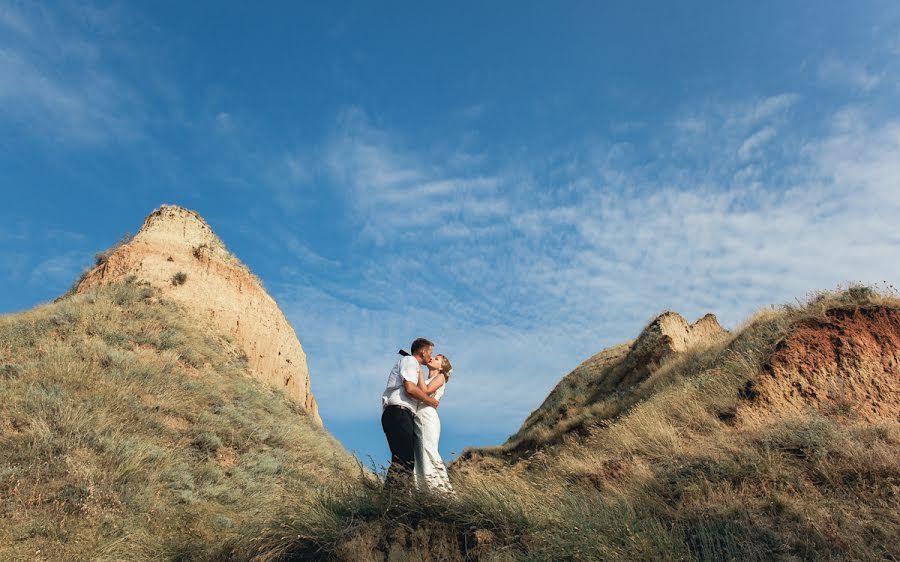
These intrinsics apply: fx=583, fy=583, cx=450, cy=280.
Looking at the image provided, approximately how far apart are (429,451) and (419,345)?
1254 millimetres

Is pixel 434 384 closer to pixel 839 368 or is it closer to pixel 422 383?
pixel 422 383

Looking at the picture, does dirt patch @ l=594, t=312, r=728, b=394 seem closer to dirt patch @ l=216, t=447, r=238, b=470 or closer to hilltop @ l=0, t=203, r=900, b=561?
hilltop @ l=0, t=203, r=900, b=561

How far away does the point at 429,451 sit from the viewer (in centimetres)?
662

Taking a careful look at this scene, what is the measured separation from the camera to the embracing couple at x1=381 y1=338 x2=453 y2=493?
21.3 feet

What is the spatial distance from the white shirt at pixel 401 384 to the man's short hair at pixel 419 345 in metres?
0.21

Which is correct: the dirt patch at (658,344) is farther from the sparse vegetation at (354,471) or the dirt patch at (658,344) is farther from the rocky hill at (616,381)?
the sparse vegetation at (354,471)

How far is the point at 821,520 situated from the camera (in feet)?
20.8

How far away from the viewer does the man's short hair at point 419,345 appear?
279 inches

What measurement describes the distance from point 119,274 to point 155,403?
9.77 metres

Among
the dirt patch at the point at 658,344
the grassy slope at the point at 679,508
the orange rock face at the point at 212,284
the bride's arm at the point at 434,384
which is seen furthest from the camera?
the dirt patch at the point at 658,344

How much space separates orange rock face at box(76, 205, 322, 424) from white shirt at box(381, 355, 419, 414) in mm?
16304

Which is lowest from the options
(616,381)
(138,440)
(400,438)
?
(400,438)

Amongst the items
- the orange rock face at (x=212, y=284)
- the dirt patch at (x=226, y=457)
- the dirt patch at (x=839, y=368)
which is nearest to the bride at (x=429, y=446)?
the dirt patch at (x=839, y=368)

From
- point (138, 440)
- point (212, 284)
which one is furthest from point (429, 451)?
point (212, 284)
